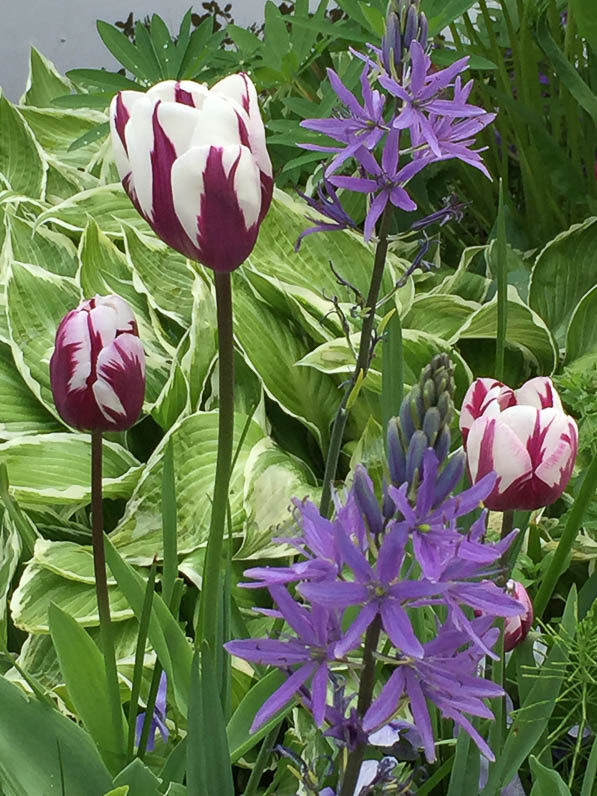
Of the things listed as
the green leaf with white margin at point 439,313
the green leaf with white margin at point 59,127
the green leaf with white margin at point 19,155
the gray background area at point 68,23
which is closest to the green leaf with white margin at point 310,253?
the green leaf with white margin at point 439,313

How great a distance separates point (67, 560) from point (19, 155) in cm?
81

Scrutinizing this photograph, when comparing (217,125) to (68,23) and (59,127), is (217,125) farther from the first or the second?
(68,23)

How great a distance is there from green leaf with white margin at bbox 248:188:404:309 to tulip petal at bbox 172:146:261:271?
747mm

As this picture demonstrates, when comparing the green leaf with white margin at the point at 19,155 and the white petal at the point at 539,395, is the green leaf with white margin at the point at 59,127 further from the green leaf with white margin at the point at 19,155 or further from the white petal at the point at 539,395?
the white petal at the point at 539,395

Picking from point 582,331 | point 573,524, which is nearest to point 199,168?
point 573,524

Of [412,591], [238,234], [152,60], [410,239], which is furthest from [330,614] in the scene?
[410,239]

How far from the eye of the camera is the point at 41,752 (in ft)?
1.44

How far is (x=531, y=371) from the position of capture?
42.1 inches

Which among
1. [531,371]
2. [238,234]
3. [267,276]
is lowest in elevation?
[531,371]

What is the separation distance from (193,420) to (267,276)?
214 mm

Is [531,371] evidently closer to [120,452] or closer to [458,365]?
[458,365]

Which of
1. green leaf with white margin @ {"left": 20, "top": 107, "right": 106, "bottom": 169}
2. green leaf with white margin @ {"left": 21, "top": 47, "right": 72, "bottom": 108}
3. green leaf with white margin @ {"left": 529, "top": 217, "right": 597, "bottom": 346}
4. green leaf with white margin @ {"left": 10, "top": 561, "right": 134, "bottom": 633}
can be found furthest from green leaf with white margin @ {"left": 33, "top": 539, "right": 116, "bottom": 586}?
green leaf with white margin @ {"left": 21, "top": 47, "right": 72, "bottom": 108}

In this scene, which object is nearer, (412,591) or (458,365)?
(412,591)

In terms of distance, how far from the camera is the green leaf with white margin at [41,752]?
43 centimetres
